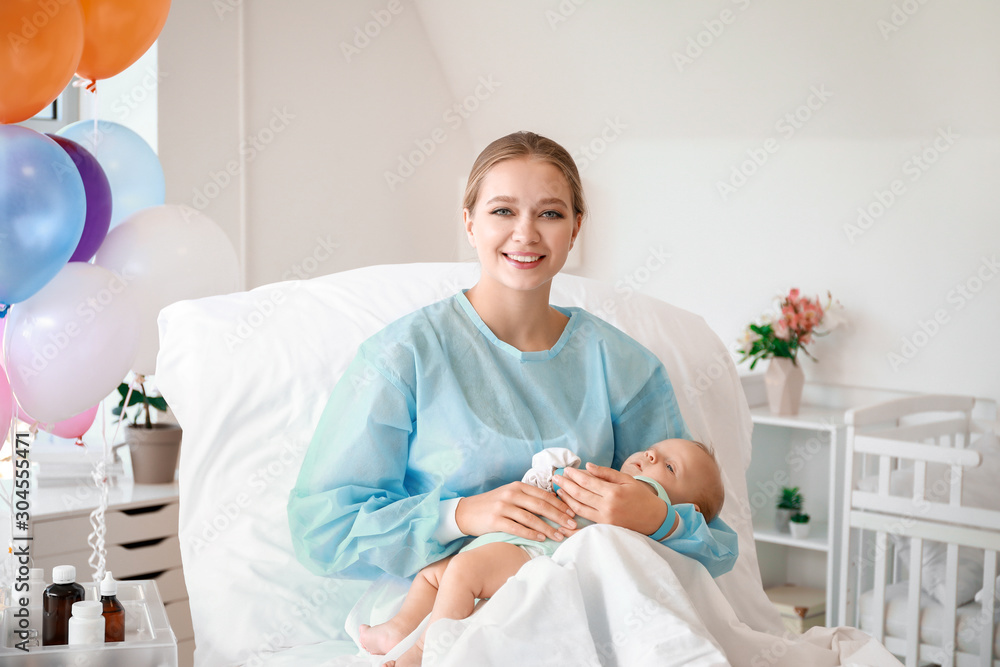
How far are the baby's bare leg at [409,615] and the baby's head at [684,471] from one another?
1.21ft

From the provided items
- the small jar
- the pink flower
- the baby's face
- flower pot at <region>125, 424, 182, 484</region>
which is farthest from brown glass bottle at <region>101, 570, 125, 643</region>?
the pink flower

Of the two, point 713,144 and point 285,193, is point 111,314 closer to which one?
point 285,193

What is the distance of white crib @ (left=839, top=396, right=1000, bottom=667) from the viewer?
233cm

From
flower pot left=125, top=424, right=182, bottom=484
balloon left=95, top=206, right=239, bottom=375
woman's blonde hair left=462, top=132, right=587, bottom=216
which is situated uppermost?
woman's blonde hair left=462, top=132, right=587, bottom=216

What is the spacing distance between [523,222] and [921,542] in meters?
1.47

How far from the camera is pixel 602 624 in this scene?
129 centimetres

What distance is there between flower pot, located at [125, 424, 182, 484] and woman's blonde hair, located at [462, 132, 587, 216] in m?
1.41

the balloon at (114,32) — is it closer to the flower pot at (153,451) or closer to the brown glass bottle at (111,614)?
the brown glass bottle at (111,614)

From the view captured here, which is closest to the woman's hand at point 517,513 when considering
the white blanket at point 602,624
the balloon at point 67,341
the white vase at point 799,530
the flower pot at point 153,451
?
the white blanket at point 602,624

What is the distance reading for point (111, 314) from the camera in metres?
1.61

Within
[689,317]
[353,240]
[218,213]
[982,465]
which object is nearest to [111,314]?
[689,317]

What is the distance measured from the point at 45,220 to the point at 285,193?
6.18 ft

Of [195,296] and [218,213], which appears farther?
[218,213]

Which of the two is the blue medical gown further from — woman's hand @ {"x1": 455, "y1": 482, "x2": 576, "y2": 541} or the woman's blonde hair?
the woman's blonde hair
